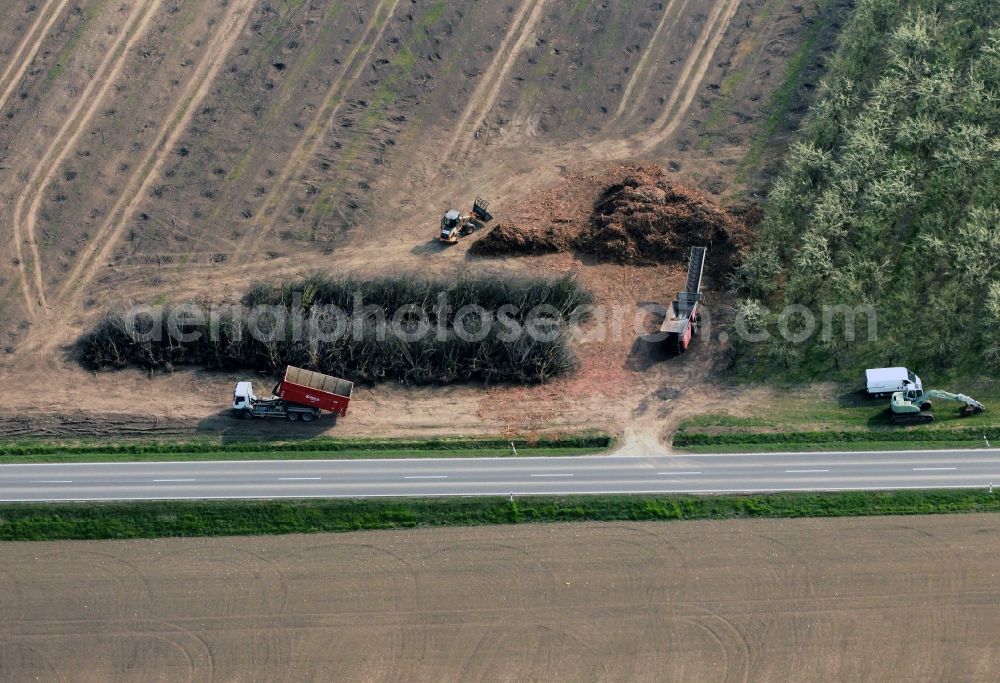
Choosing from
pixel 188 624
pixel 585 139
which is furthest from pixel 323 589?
pixel 585 139

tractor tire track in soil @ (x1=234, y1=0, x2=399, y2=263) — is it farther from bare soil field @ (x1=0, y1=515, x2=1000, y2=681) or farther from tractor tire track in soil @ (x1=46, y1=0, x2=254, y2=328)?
bare soil field @ (x1=0, y1=515, x2=1000, y2=681)

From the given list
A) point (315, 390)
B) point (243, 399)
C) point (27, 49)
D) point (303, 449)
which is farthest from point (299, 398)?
point (27, 49)

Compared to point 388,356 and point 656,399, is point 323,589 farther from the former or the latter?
point 656,399

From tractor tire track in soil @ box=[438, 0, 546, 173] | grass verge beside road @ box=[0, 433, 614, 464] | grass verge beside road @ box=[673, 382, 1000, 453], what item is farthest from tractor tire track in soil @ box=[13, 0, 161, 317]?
grass verge beside road @ box=[673, 382, 1000, 453]

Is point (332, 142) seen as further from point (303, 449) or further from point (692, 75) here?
point (692, 75)

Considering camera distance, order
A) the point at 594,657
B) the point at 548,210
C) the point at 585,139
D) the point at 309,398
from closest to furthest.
Answer: the point at 594,657 < the point at 309,398 < the point at 548,210 < the point at 585,139

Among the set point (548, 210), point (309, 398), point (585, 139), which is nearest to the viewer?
point (309, 398)
